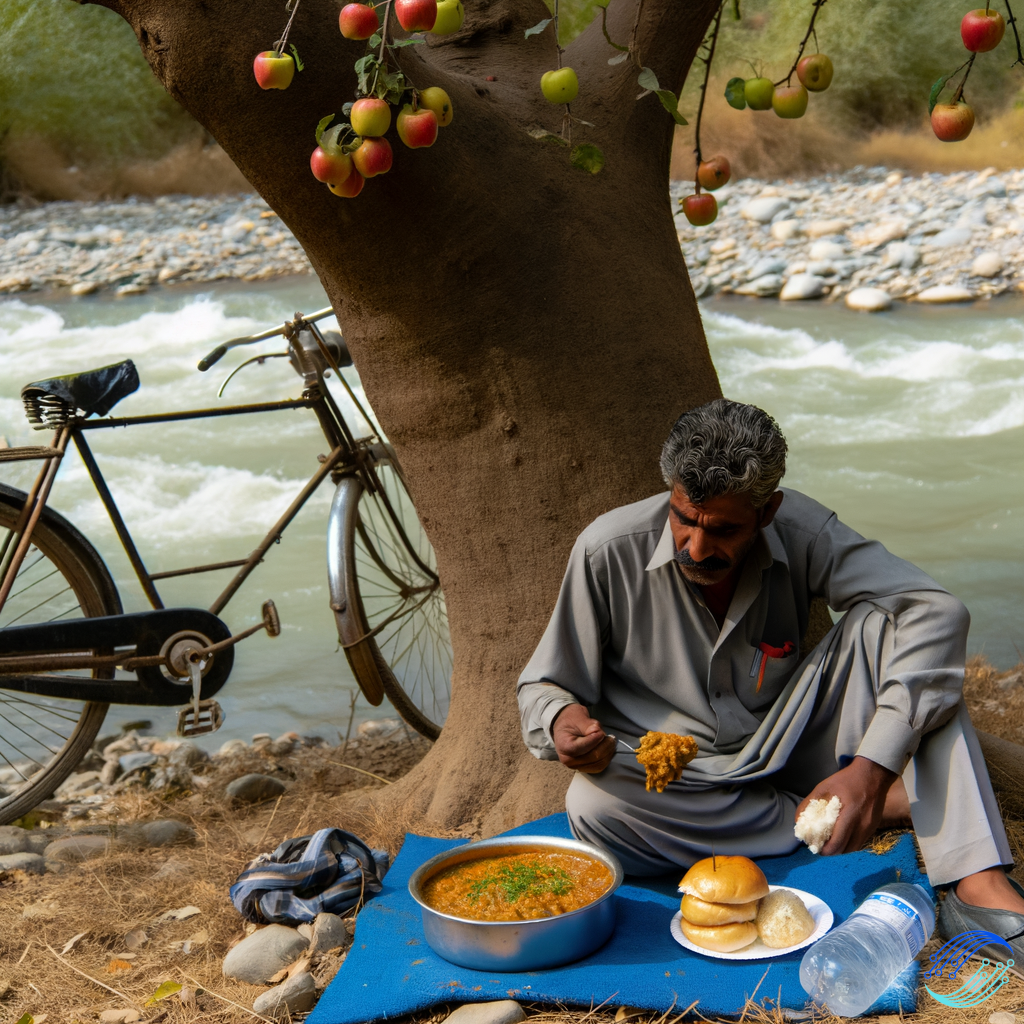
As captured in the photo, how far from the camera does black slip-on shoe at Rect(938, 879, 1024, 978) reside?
2.08 metres

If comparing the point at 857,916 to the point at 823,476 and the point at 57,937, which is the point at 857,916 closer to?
the point at 57,937

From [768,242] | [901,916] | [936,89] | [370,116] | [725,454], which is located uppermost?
[370,116]

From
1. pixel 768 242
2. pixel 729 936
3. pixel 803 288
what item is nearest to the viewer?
pixel 729 936

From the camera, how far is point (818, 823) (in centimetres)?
214

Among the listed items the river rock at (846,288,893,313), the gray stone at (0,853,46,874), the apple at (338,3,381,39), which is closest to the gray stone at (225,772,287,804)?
the gray stone at (0,853,46,874)

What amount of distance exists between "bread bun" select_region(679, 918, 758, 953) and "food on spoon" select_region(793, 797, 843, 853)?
0.21 metres

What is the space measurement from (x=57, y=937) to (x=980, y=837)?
83.7 inches

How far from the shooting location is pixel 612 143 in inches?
119

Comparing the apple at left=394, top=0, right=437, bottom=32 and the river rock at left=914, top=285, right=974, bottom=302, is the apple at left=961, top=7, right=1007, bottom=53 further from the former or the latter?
the river rock at left=914, top=285, right=974, bottom=302

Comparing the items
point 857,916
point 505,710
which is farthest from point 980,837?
point 505,710

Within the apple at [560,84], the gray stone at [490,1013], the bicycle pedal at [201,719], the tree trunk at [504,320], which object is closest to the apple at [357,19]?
the apple at [560,84]

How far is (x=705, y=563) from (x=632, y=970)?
83cm

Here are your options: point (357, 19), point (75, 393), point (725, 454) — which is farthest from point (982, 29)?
point (75, 393)

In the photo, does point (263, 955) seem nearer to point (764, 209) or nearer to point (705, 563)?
point (705, 563)
